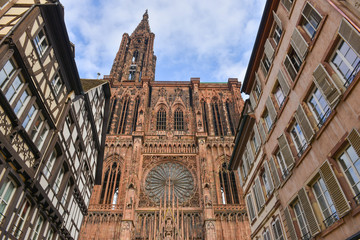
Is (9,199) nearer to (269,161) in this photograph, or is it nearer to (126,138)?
(269,161)

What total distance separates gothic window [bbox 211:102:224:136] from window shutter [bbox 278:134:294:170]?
23.9m

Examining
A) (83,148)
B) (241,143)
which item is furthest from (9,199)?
(241,143)

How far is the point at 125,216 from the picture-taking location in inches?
922

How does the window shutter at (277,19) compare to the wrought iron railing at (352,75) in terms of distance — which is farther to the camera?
the window shutter at (277,19)

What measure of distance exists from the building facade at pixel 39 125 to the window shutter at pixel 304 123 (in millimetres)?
8639

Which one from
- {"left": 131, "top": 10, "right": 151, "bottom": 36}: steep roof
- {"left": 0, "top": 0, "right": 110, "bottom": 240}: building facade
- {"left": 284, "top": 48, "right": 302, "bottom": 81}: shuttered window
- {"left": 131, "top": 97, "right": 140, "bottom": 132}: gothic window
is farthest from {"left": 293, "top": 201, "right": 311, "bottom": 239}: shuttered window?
{"left": 131, "top": 10, "right": 151, "bottom": 36}: steep roof

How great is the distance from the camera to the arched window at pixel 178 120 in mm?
34312

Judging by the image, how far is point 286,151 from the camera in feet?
29.4

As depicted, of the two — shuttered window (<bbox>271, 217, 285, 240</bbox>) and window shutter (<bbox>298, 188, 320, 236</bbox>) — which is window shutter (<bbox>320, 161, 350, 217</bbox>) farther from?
shuttered window (<bbox>271, 217, 285, 240</bbox>)

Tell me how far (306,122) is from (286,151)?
1.64 meters

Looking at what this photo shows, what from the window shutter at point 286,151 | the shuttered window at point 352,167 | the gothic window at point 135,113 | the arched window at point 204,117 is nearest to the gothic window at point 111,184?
the gothic window at point 135,113

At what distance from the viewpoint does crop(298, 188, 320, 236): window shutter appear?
7.00m

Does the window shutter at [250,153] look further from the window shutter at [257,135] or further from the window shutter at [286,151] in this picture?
the window shutter at [286,151]

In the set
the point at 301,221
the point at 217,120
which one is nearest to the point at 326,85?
the point at 301,221
